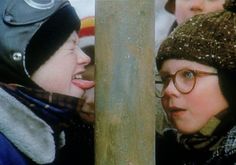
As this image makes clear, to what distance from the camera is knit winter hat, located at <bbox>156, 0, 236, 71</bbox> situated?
Result: 196 centimetres

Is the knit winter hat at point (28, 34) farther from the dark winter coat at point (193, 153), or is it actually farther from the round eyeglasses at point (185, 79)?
the dark winter coat at point (193, 153)

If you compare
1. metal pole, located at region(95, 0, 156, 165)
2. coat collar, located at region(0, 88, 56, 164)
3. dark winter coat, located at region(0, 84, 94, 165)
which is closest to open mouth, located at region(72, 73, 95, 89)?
dark winter coat, located at region(0, 84, 94, 165)

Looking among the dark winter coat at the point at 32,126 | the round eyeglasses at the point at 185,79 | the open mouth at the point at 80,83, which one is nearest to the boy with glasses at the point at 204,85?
the round eyeglasses at the point at 185,79

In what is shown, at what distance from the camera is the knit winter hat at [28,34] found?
2.01m

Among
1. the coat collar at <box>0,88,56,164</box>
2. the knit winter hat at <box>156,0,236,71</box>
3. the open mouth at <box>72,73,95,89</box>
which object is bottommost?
the coat collar at <box>0,88,56,164</box>

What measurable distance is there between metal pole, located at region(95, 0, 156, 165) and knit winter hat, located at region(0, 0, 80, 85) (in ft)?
1.90

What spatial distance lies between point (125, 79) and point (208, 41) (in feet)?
2.06

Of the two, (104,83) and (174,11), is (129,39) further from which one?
(174,11)

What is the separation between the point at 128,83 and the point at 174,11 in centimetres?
139

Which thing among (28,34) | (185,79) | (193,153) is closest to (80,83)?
(28,34)

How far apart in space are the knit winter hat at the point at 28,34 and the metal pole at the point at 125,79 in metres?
0.58

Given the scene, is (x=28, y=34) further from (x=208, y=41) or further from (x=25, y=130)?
(x=208, y=41)

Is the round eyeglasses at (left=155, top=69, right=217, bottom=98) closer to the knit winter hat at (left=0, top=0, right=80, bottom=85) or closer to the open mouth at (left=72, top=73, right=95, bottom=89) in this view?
the open mouth at (left=72, top=73, right=95, bottom=89)

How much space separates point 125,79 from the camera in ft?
4.89
